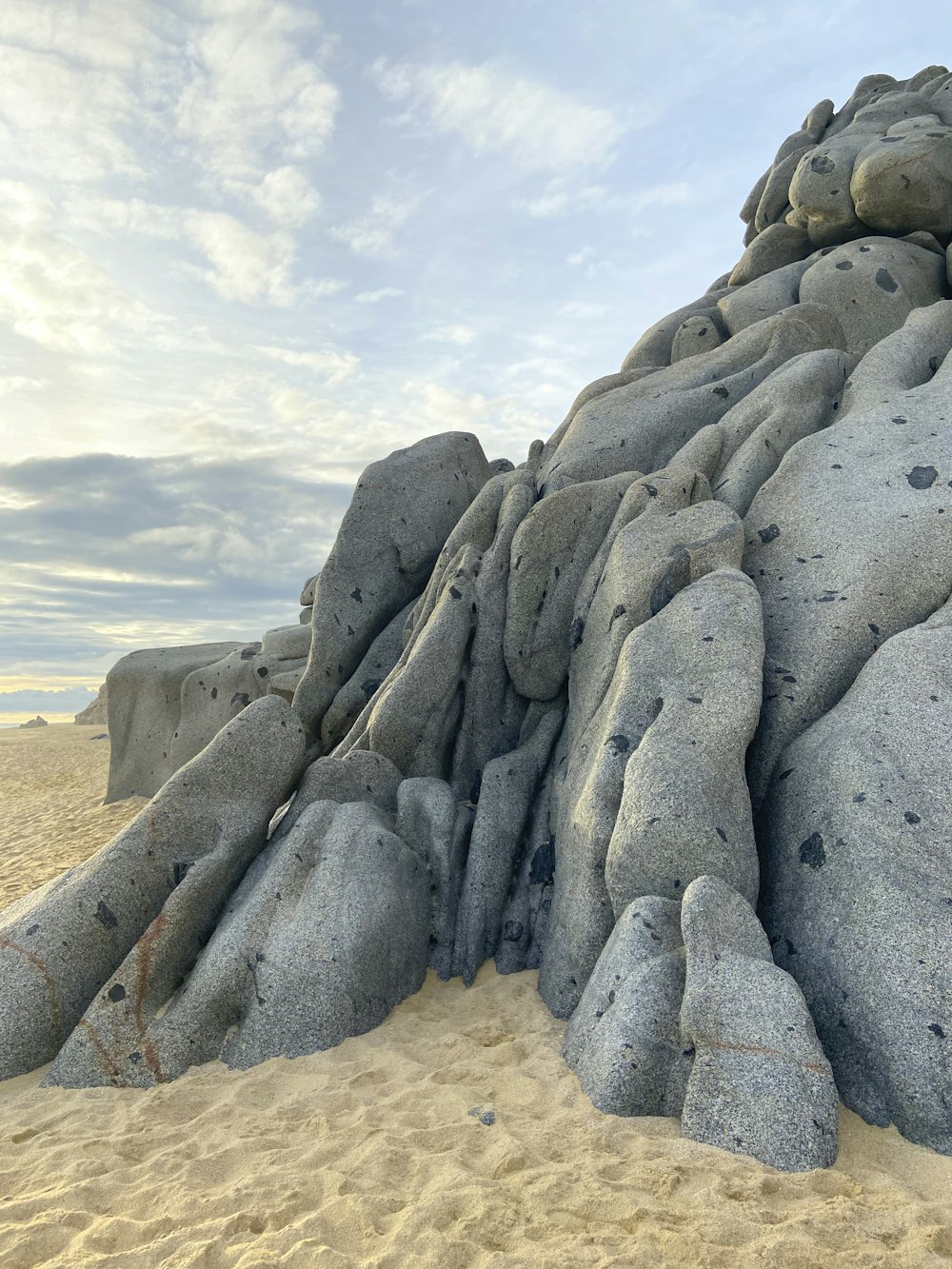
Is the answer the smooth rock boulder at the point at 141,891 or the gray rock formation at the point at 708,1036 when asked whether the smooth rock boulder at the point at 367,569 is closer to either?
the smooth rock boulder at the point at 141,891

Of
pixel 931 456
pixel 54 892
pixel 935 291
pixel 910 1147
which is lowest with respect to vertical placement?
pixel 910 1147

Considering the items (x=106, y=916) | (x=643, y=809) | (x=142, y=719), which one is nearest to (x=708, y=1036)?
(x=643, y=809)

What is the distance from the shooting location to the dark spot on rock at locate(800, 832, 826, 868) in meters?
6.31

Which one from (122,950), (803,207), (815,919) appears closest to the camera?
(815,919)

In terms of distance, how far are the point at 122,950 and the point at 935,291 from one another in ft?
60.5

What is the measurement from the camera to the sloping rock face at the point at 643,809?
5.39m

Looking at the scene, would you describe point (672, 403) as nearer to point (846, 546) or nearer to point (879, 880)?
point (846, 546)

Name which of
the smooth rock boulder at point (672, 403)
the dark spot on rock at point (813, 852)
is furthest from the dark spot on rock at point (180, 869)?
the smooth rock boulder at point (672, 403)

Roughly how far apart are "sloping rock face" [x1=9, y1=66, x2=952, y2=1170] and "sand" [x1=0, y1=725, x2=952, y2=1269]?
0.98ft

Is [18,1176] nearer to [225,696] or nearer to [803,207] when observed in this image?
[225,696]

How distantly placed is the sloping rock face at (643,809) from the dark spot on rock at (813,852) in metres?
0.03

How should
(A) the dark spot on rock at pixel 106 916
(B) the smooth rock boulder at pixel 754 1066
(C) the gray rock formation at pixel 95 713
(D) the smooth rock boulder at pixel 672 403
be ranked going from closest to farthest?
(B) the smooth rock boulder at pixel 754 1066, (A) the dark spot on rock at pixel 106 916, (D) the smooth rock boulder at pixel 672 403, (C) the gray rock formation at pixel 95 713

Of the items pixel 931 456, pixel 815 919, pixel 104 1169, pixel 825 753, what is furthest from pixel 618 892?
pixel 931 456

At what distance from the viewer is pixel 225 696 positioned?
1930cm
